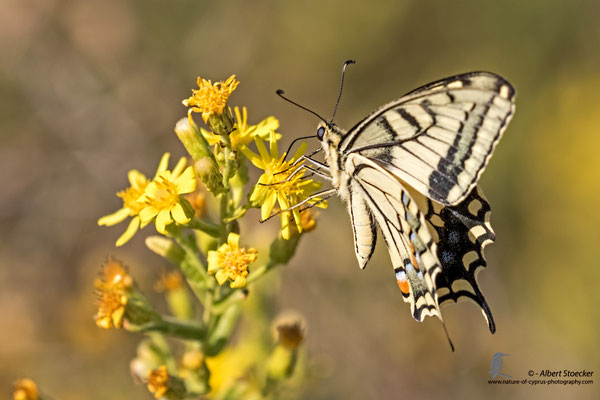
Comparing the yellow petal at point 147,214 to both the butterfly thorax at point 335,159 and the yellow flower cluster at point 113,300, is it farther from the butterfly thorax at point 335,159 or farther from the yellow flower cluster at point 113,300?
the butterfly thorax at point 335,159

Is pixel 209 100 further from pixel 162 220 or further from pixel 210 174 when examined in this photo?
pixel 162 220

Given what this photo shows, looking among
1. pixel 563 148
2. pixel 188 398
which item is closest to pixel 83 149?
pixel 188 398

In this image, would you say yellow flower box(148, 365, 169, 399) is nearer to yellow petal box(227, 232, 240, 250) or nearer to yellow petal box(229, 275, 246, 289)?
yellow petal box(229, 275, 246, 289)

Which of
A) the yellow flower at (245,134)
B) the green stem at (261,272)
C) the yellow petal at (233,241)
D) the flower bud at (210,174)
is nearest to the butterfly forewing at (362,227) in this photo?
the green stem at (261,272)

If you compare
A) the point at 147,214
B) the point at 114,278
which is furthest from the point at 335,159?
the point at 114,278

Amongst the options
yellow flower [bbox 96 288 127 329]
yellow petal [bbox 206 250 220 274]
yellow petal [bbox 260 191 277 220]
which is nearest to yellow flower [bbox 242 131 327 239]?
yellow petal [bbox 260 191 277 220]
